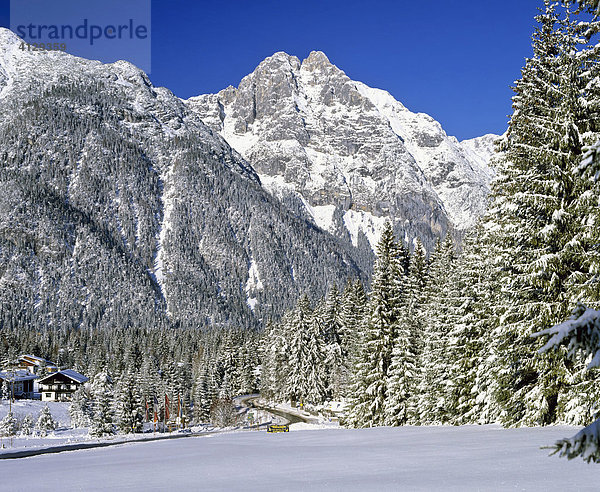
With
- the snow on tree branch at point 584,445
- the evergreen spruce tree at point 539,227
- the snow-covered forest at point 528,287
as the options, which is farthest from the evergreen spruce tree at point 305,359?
the snow on tree branch at point 584,445

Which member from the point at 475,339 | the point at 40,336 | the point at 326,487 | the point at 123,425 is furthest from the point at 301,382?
the point at 40,336

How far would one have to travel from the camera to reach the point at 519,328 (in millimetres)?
18891

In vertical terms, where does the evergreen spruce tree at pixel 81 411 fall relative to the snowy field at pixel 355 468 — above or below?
below

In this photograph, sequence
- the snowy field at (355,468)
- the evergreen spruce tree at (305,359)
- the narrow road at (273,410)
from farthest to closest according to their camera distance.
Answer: the evergreen spruce tree at (305,359) < the narrow road at (273,410) < the snowy field at (355,468)

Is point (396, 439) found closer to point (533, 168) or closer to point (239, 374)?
point (533, 168)

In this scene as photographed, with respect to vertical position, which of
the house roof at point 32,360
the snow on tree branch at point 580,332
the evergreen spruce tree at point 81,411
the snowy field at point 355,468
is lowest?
the evergreen spruce tree at point 81,411

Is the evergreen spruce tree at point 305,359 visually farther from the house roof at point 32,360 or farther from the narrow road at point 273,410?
the house roof at point 32,360

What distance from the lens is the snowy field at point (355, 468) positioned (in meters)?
9.84

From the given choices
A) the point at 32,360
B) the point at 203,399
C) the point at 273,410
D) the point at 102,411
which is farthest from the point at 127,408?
the point at 32,360

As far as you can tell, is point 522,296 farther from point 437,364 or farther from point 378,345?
point 378,345

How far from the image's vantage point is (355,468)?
12.6m

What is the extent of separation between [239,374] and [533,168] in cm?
9255

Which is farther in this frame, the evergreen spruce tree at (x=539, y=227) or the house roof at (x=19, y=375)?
the house roof at (x=19, y=375)

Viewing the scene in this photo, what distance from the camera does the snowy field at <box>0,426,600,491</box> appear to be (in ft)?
32.3
